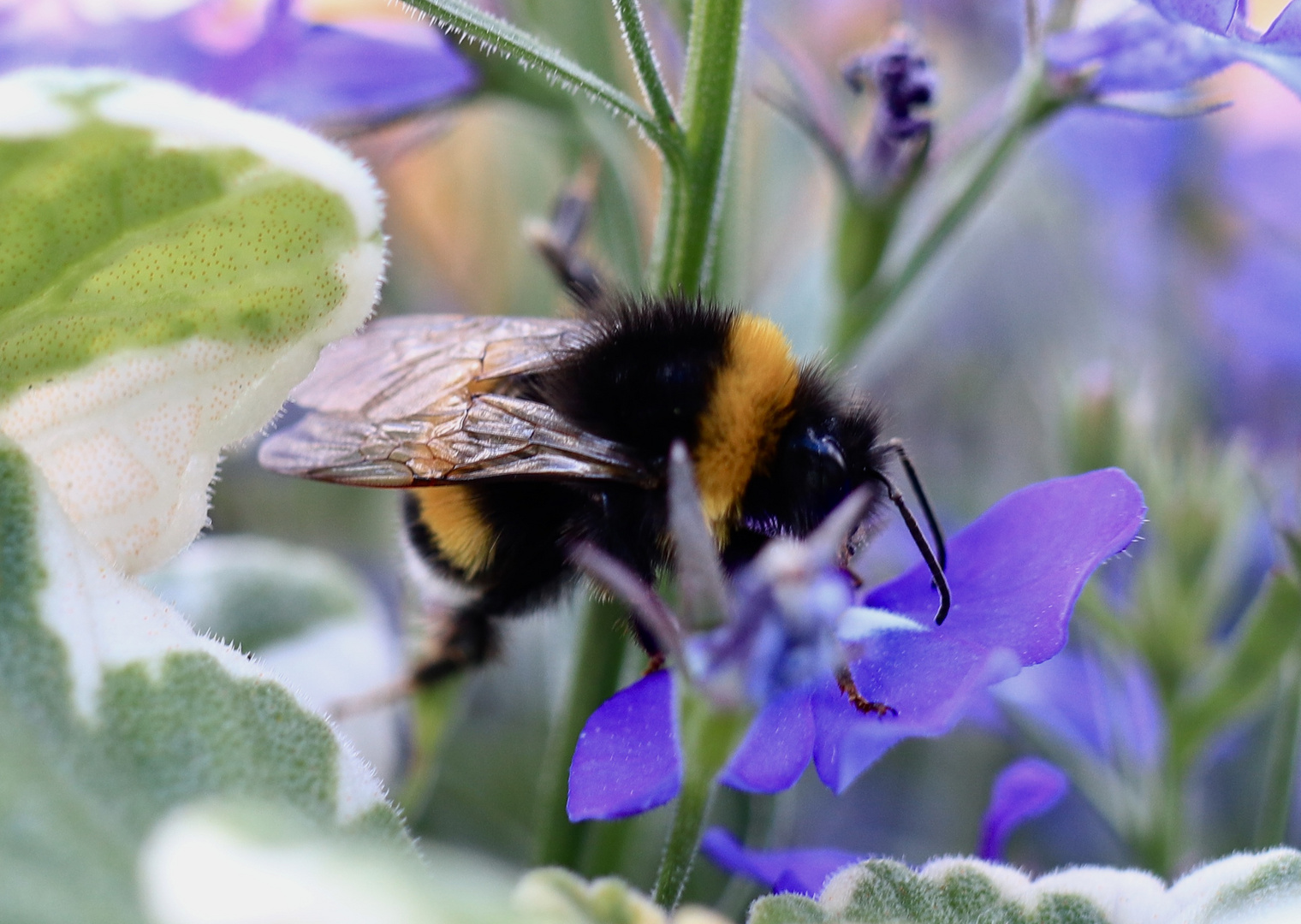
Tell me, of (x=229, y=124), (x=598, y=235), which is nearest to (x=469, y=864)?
(x=229, y=124)

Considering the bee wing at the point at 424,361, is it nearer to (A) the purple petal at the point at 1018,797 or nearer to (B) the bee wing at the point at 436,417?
(B) the bee wing at the point at 436,417

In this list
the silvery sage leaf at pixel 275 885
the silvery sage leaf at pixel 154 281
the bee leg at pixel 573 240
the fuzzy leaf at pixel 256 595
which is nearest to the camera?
the silvery sage leaf at pixel 275 885

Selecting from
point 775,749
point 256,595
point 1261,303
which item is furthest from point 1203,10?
point 1261,303

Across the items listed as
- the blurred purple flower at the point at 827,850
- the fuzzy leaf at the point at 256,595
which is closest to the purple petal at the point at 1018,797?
the blurred purple flower at the point at 827,850

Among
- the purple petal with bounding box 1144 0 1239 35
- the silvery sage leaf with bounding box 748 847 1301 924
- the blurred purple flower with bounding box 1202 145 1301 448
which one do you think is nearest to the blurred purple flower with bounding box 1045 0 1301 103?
the purple petal with bounding box 1144 0 1239 35

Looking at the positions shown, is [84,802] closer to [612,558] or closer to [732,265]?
[612,558]

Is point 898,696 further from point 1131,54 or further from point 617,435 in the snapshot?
point 1131,54
